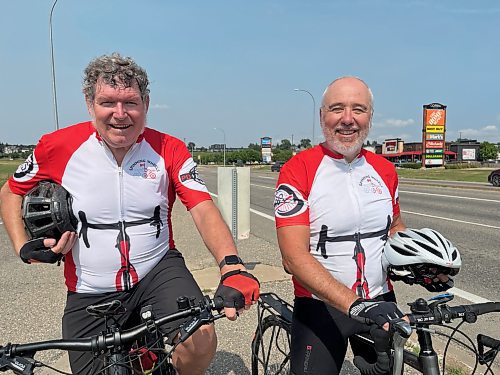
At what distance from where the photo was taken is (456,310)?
6.31ft

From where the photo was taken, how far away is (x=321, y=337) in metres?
2.42

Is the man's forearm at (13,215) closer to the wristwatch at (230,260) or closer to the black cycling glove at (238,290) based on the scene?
the wristwatch at (230,260)

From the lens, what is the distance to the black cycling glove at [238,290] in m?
1.79

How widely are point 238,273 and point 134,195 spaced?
31.7 inches

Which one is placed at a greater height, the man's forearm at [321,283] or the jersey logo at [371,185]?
the jersey logo at [371,185]

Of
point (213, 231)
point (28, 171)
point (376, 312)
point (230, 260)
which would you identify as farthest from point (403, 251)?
point (28, 171)

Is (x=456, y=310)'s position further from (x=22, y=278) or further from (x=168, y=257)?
(x=22, y=278)

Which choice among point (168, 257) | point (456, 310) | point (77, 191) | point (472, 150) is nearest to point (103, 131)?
point (77, 191)

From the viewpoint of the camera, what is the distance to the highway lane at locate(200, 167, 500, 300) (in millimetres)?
6520

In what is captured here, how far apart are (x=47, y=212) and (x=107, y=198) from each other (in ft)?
1.07

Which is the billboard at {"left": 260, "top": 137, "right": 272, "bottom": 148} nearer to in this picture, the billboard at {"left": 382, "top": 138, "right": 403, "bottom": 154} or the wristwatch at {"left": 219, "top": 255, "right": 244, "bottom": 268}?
the billboard at {"left": 382, "top": 138, "right": 403, "bottom": 154}

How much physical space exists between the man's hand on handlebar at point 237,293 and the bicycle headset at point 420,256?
82 centimetres

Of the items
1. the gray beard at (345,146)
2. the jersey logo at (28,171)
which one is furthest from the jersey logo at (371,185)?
the jersey logo at (28,171)

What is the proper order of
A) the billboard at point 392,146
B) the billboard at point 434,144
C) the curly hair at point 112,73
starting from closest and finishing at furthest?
the curly hair at point 112,73, the billboard at point 434,144, the billboard at point 392,146
